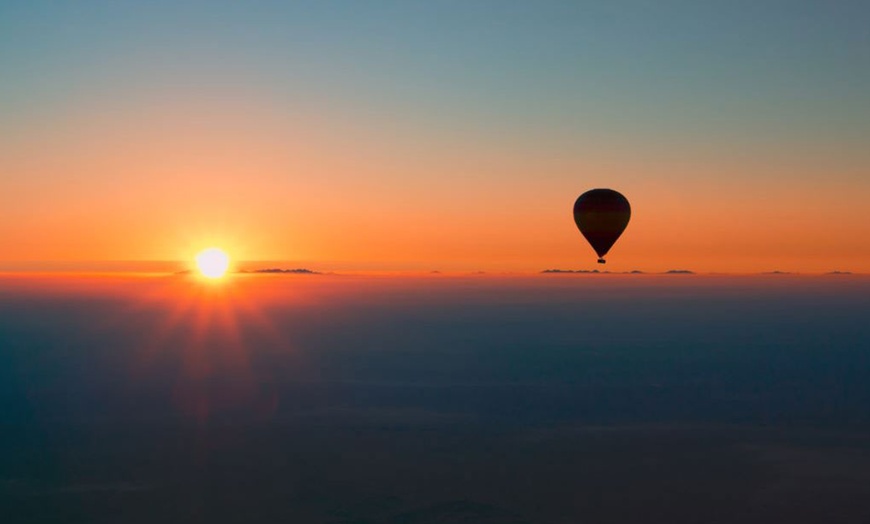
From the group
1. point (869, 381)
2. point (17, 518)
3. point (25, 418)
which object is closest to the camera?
point (17, 518)

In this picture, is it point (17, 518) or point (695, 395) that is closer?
point (17, 518)

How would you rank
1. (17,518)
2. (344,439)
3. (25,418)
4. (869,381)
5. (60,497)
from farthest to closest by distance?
(869,381) < (25,418) < (344,439) < (60,497) < (17,518)

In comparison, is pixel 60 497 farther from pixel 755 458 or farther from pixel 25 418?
pixel 755 458

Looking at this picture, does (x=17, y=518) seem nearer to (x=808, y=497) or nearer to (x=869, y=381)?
(x=808, y=497)

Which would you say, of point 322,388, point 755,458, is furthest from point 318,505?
point 322,388

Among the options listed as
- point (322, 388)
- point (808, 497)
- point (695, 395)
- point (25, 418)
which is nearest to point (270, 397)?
point (322, 388)

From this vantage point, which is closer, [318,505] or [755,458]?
[318,505]
